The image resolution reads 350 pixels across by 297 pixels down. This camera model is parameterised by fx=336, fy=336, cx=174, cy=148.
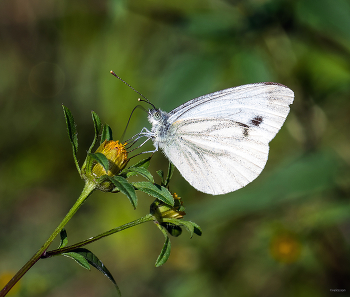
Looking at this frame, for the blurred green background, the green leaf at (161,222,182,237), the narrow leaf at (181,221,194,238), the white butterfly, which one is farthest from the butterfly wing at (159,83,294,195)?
the narrow leaf at (181,221,194,238)

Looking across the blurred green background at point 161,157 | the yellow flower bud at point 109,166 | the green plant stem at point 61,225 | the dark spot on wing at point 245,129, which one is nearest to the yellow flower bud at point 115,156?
the yellow flower bud at point 109,166

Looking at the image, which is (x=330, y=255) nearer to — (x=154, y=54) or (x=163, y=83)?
(x=163, y=83)

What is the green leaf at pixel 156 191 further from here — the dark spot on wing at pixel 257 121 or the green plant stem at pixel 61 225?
the dark spot on wing at pixel 257 121

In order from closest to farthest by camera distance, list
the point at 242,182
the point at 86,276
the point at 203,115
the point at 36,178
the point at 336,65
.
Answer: the point at 242,182 < the point at 203,115 < the point at 336,65 < the point at 86,276 < the point at 36,178

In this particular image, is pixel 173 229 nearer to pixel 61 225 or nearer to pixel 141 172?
pixel 141 172

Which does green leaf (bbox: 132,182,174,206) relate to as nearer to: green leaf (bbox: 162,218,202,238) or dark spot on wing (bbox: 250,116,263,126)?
green leaf (bbox: 162,218,202,238)

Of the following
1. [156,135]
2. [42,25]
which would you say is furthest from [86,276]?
[42,25]

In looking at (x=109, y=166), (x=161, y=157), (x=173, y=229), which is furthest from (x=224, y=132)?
(x=161, y=157)
